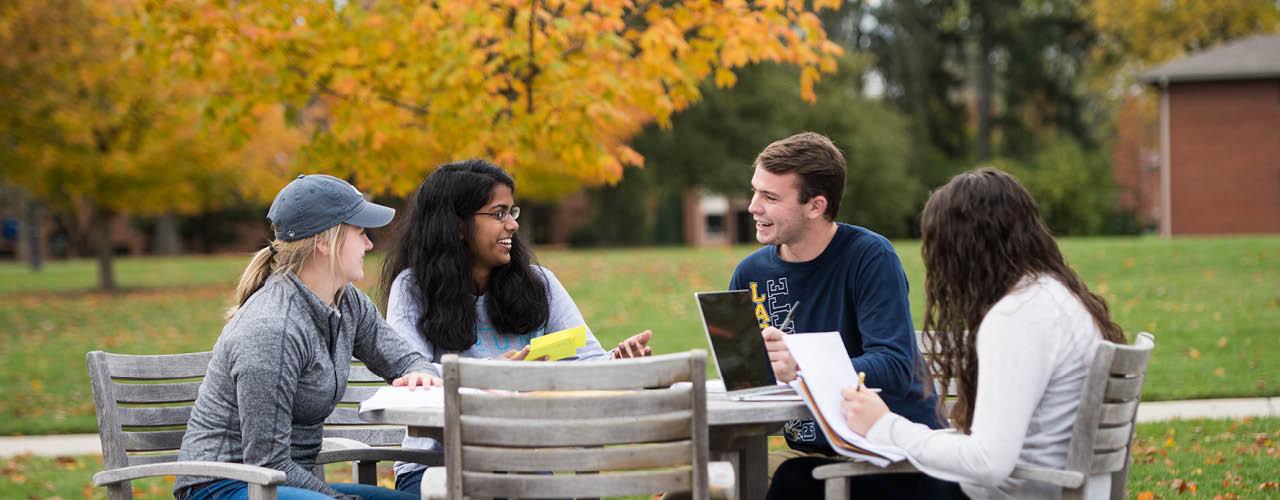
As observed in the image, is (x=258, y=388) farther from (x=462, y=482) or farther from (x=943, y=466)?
(x=943, y=466)

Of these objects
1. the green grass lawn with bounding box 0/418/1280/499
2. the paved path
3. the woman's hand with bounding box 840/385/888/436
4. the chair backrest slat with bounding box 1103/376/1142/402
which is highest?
the chair backrest slat with bounding box 1103/376/1142/402

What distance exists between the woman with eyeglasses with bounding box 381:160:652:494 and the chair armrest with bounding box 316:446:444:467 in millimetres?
140

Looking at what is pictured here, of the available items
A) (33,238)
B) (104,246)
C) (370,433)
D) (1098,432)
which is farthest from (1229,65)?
(1098,432)

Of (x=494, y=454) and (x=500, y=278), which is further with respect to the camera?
(x=500, y=278)

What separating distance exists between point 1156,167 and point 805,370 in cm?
5547

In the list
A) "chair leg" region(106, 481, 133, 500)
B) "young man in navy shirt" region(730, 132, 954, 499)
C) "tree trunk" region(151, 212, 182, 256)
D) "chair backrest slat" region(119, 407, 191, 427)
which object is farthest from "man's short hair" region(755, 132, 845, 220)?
"tree trunk" region(151, 212, 182, 256)

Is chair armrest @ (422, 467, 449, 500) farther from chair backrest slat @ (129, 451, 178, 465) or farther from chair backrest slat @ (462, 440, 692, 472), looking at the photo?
chair backrest slat @ (129, 451, 178, 465)

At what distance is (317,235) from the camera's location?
4.13 meters

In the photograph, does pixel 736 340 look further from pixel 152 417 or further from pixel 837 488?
pixel 152 417

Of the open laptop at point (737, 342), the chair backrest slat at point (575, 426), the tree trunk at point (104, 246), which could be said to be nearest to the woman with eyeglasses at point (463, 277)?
the open laptop at point (737, 342)

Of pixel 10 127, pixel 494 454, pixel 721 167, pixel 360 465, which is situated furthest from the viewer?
pixel 721 167

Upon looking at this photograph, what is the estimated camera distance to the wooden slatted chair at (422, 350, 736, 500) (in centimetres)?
333

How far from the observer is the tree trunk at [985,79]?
1917 inches

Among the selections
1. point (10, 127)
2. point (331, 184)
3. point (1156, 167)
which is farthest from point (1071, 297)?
point (1156, 167)
